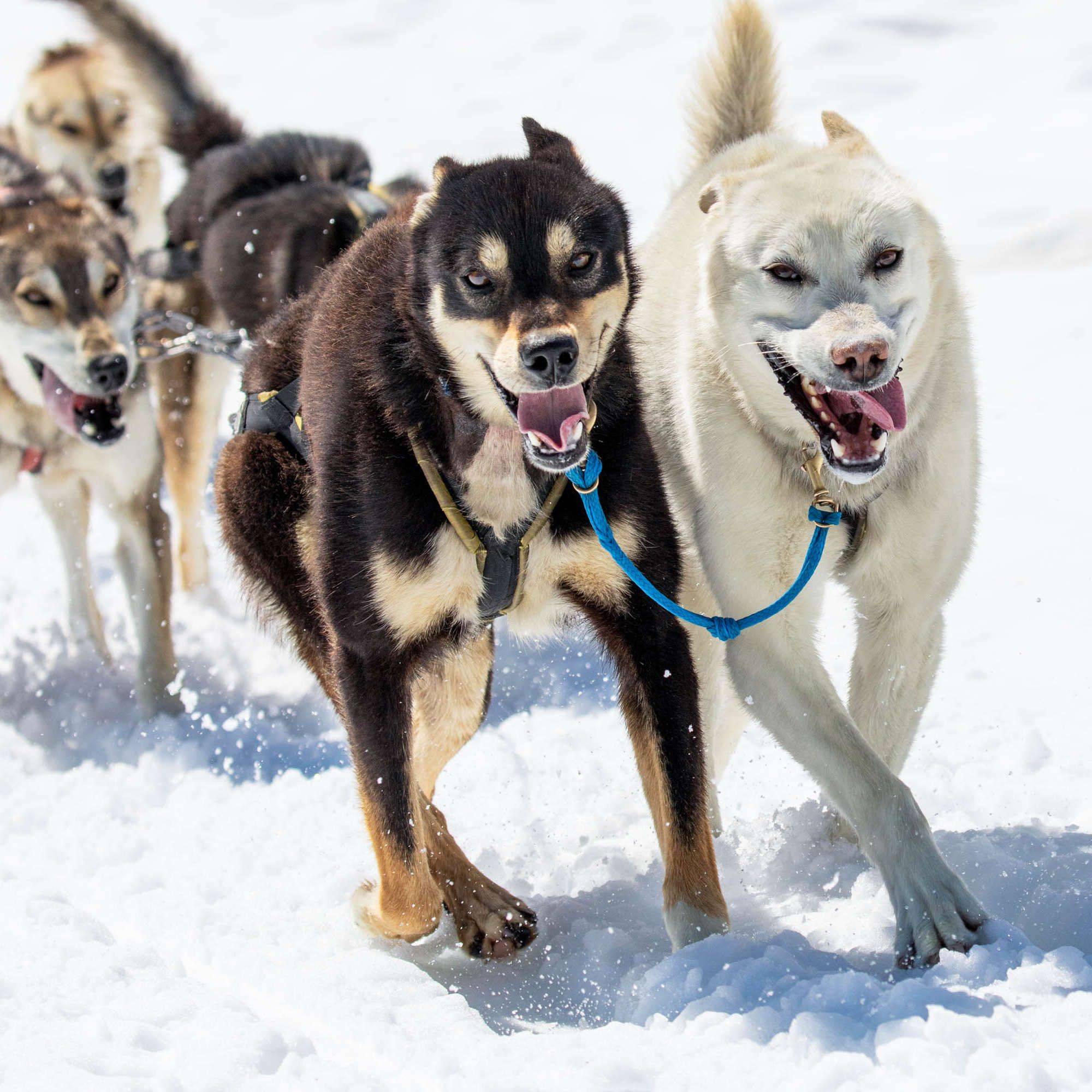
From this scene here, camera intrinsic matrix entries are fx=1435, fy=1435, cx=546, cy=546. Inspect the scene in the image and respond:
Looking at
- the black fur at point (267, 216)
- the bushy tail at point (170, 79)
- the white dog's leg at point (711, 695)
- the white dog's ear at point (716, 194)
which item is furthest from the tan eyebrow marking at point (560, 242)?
the bushy tail at point (170, 79)

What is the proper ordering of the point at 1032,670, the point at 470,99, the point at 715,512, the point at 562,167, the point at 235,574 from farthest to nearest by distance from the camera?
the point at 470,99
the point at 1032,670
the point at 235,574
the point at 715,512
the point at 562,167

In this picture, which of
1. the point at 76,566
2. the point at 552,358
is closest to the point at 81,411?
the point at 76,566

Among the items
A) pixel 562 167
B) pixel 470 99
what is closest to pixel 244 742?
pixel 562 167

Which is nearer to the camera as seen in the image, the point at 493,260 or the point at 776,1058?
the point at 776,1058

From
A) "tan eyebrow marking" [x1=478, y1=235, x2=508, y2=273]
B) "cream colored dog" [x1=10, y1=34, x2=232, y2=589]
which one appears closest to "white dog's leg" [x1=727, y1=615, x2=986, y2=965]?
"tan eyebrow marking" [x1=478, y1=235, x2=508, y2=273]

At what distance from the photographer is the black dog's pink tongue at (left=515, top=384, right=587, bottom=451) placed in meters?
2.46

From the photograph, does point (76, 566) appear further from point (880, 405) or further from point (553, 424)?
point (880, 405)

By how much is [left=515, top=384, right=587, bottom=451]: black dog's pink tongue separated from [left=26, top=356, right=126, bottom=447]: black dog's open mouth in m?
2.76

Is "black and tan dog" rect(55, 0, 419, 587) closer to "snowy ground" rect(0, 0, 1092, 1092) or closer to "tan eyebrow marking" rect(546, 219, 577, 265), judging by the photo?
"snowy ground" rect(0, 0, 1092, 1092)

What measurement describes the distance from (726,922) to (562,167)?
1.47m

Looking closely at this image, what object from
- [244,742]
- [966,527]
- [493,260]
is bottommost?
[244,742]

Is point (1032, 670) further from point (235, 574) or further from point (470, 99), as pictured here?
point (470, 99)

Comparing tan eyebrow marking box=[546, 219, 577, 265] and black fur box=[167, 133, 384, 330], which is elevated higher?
tan eyebrow marking box=[546, 219, 577, 265]

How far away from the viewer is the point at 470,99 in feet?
41.2
